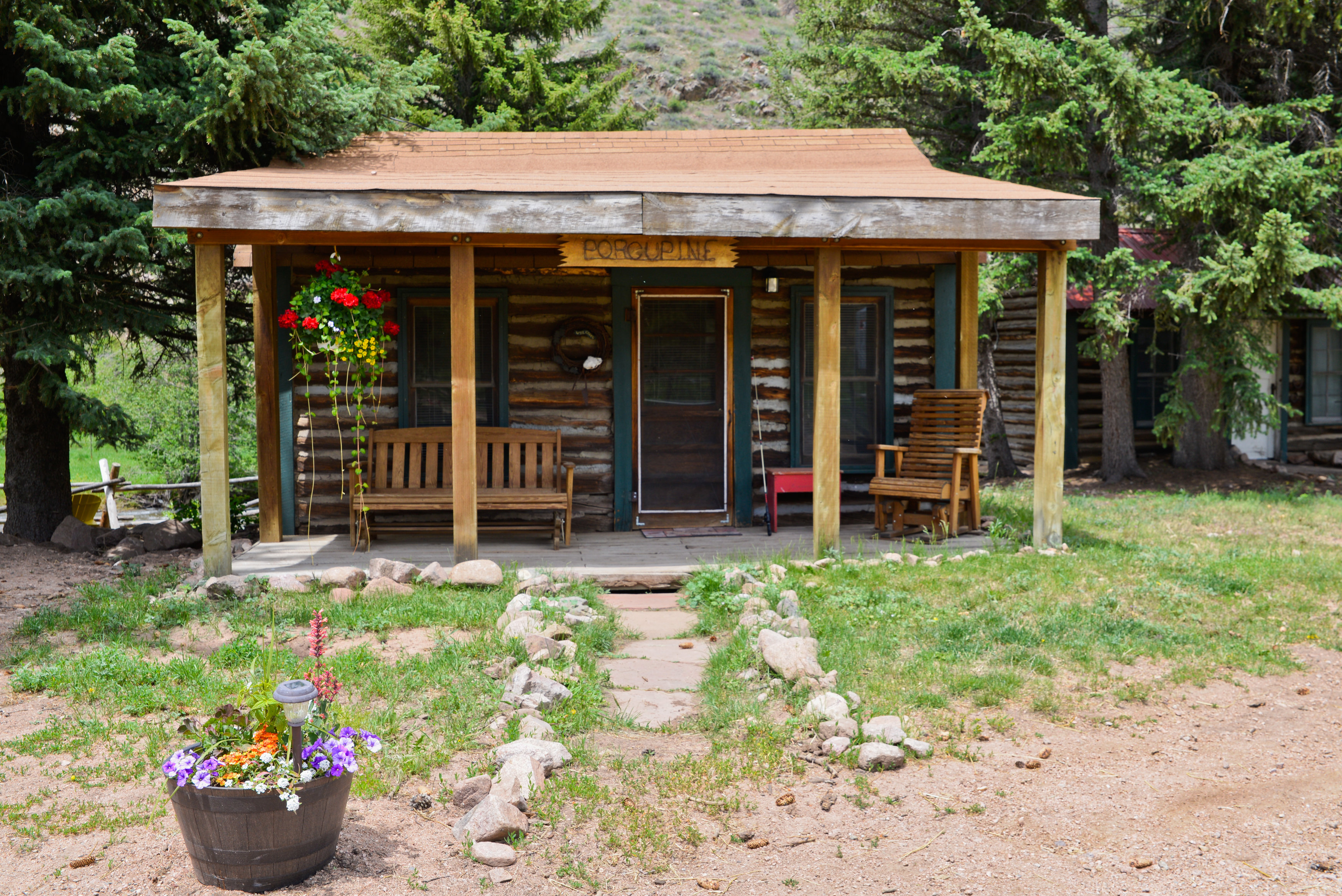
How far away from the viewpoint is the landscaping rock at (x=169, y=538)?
9.89 meters

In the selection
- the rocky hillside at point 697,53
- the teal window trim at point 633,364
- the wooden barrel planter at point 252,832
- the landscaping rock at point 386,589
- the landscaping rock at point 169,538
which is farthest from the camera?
the rocky hillside at point 697,53

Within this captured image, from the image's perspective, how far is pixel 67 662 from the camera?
17.5 ft

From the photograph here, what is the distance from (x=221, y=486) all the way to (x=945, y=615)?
4.83 meters

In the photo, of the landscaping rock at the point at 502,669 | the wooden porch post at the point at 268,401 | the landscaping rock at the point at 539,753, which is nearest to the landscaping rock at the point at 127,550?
the wooden porch post at the point at 268,401

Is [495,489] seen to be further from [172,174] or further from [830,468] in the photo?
[172,174]

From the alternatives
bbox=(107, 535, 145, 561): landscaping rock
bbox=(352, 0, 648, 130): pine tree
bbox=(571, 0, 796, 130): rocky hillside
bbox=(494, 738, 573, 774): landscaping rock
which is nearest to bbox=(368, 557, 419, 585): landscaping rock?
bbox=(494, 738, 573, 774): landscaping rock

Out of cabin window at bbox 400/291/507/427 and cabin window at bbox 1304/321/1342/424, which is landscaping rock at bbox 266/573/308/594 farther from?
cabin window at bbox 1304/321/1342/424

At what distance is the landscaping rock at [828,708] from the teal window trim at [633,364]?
16.0ft

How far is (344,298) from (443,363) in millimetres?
1593

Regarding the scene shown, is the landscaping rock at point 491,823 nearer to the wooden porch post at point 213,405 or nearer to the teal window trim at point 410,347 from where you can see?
the wooden porch post at point 213,405

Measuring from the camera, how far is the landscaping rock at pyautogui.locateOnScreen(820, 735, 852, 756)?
4.21 m

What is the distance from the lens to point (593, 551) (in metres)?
8.27

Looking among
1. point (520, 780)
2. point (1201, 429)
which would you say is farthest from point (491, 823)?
point (1201, 429)

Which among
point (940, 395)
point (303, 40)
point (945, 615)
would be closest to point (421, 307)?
point (303, 40)
